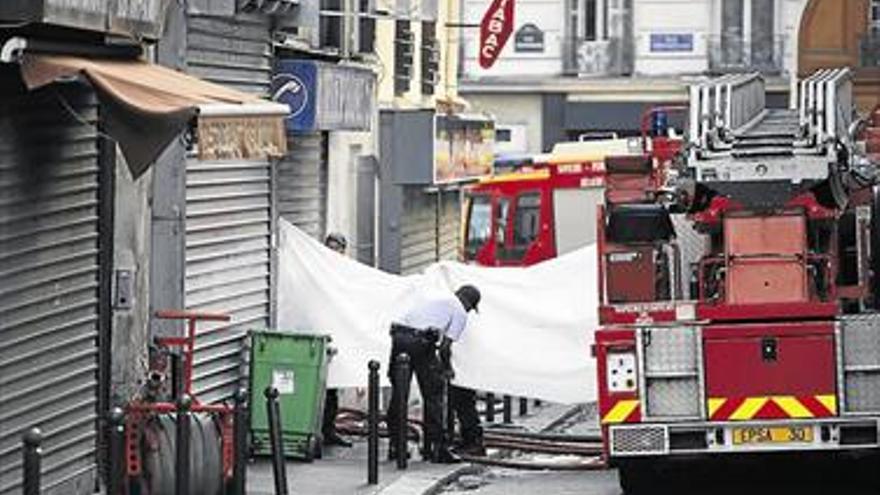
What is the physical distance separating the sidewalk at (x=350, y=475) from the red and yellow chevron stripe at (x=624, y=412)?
201cm

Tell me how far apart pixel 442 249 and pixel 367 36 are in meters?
7.33

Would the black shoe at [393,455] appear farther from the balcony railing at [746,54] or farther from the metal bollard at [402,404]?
the balcony railing at [746,54]

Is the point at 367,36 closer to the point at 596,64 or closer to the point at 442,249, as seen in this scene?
the point at 442,249

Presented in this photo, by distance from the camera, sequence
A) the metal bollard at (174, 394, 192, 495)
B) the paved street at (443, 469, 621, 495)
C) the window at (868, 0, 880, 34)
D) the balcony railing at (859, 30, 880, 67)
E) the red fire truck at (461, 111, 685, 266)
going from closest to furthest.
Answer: the metal bollard at (174, 394, 192, 495), the paved street at (443, 469, 621, 495), the red fire truck at (461, 111, 685, 266), the balcony railing at (859, 30, 880, 67), the window at (868, 0, 880, 34)

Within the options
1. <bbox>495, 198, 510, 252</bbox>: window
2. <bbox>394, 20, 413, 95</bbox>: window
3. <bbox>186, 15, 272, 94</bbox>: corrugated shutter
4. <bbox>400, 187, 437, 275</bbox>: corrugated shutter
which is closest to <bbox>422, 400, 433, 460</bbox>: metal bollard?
<bbox>186, 15, 272, 94</bbox>: corrugated shutter

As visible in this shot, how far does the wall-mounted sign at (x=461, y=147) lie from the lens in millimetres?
26808

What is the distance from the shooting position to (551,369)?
2095cm

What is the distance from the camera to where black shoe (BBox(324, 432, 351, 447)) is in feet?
65.4

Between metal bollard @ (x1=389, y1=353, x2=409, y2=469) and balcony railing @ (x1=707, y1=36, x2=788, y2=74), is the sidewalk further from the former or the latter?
balcony railing @ (x1=707, y1=36, x2=788, y2=74)

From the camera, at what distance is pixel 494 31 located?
3741 cm

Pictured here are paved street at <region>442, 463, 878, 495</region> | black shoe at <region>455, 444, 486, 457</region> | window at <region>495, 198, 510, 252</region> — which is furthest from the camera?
window at <region>495, 198, 510, 252</region>

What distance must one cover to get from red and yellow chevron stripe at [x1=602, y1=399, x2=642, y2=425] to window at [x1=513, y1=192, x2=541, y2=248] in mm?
16591

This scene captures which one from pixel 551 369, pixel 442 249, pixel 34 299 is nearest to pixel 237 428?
pixel 34 299

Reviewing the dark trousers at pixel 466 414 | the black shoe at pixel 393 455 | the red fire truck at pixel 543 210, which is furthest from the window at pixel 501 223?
the black shoe at pixel 393 455
